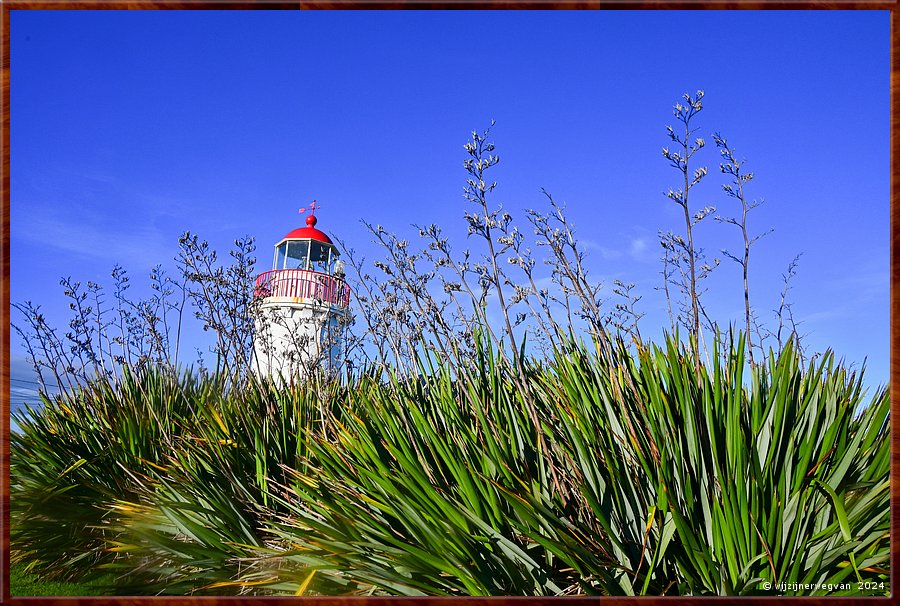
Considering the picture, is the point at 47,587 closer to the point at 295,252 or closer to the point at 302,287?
the point at 302,287

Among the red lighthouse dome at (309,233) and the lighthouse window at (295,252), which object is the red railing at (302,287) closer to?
the red lighthouse dome at (309,233)

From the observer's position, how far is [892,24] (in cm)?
253

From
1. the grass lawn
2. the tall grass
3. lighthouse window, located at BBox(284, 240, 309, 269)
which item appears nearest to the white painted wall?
the tall grass

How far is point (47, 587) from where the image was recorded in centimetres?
394

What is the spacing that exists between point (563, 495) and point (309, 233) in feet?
43.5

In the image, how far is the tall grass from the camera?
236cm

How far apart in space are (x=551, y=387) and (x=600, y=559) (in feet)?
3.10

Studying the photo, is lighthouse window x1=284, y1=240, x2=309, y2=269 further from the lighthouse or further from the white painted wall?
the white painted wall

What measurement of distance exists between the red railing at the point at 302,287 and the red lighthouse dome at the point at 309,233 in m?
4.24

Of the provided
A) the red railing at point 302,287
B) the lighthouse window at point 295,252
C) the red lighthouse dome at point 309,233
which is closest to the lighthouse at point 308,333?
the red railing at point 302,287

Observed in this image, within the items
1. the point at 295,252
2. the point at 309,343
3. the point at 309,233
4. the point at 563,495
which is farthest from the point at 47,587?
the point at 295,252

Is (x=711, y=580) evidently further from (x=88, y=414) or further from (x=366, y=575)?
(x=88, y=414)

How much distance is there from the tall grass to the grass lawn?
12.0 inches

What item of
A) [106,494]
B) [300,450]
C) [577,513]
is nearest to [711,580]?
[577,513]
